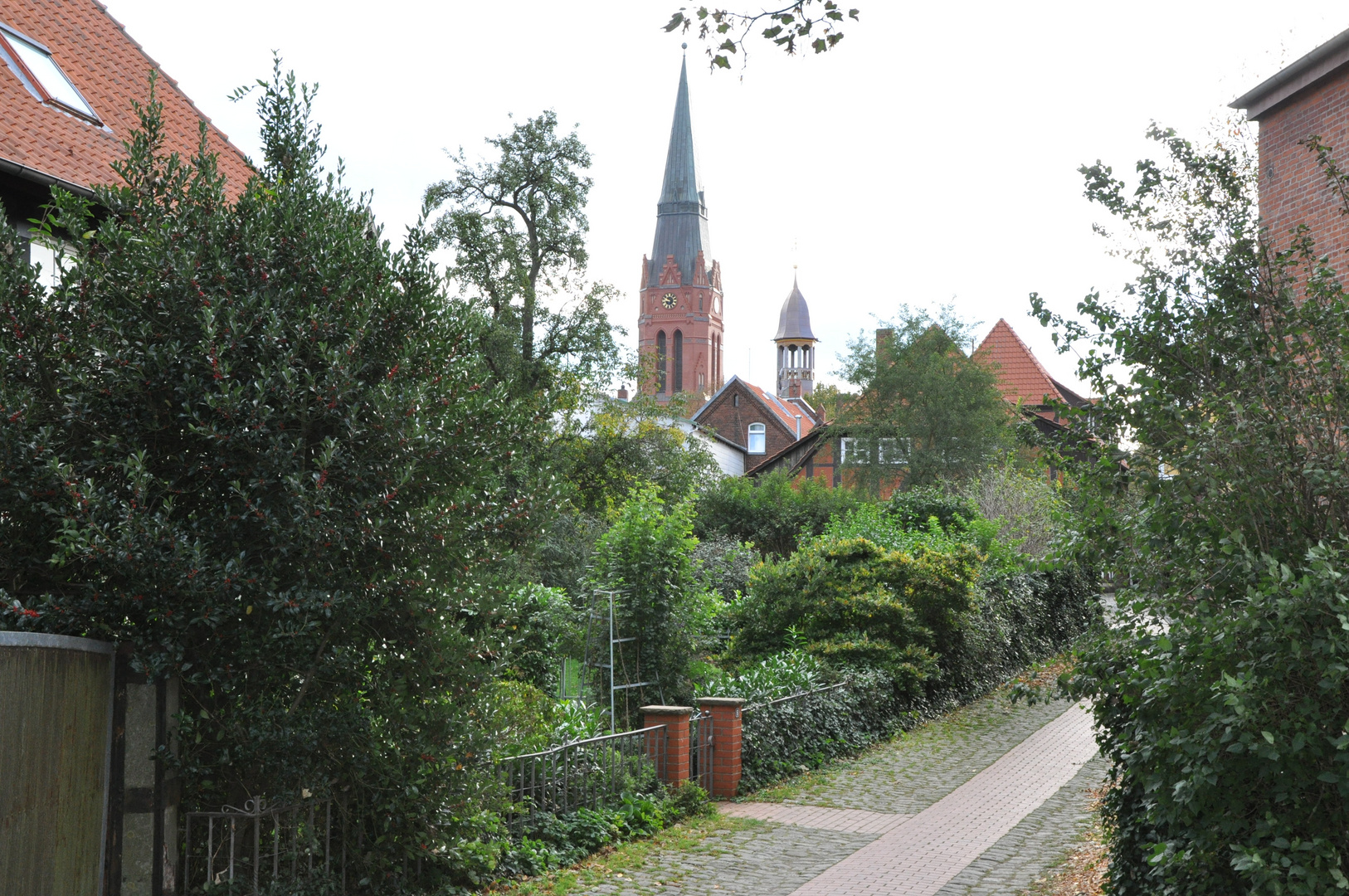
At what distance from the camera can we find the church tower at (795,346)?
96.4 m

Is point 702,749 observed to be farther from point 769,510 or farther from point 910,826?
point 769,510

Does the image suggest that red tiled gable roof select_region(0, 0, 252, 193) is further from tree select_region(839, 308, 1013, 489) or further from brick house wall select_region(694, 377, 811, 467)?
brick house wall select_region(694, 377, 811, 467)

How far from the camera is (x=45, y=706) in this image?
4789 mm

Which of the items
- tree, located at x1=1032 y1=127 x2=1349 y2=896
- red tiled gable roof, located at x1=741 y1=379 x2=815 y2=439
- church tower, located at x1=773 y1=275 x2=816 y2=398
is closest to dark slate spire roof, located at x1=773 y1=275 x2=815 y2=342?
church tower, located at x1=773 y1=275 x2=816 y2=398

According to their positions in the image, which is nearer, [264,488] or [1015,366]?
[264,488]

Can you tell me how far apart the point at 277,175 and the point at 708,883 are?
18.5 feet

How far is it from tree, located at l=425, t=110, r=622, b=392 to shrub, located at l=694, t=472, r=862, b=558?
9168mm

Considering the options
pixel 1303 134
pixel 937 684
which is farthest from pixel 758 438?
pixel 1303 134

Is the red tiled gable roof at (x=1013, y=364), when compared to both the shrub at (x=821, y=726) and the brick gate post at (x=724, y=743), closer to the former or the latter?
the shrub at (x=821, y=726)

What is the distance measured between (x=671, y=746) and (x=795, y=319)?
288ft

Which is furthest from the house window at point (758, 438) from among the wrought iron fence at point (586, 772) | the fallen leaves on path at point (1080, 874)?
the fallen leaves on path at point (1080, 874)

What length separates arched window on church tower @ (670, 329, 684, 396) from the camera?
96.4 m

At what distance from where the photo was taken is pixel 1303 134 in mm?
13047

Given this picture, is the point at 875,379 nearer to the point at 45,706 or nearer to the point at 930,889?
the point at 930,889
